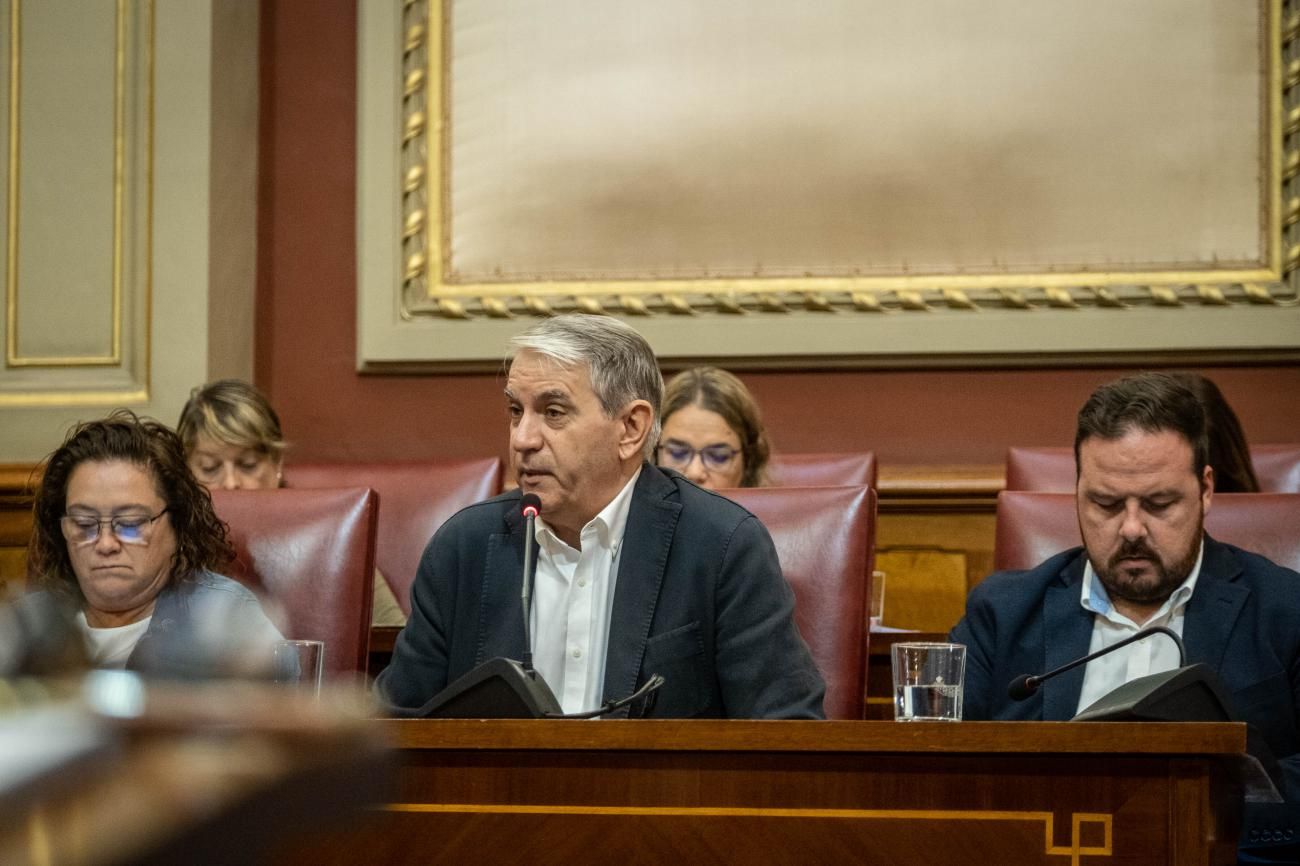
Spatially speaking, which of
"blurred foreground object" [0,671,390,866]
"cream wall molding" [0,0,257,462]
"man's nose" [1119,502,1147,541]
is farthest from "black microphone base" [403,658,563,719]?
"cream wall molding" [0,0,257,462]

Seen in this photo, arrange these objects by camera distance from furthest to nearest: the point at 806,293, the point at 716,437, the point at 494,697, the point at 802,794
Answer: the point at 806,293 → the point at 716,437 → the point at 494,697 → the point at 802,794

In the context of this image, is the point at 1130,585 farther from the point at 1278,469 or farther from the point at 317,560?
the point at 317,560

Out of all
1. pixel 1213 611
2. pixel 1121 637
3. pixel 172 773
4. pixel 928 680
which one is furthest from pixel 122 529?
pixel 172 773

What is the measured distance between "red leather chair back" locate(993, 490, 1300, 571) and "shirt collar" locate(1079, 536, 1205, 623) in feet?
0.56

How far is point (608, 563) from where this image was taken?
2.22 m

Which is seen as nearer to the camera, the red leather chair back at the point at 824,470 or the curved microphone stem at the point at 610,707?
the curved microphone stem at the point at 610,707

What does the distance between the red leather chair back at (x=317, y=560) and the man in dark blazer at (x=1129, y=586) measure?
92 cm

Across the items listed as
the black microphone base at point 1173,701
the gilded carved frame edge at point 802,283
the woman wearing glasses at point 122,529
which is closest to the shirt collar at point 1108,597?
the black microphone base at point 1173,701

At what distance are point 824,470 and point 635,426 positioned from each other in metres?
0.98

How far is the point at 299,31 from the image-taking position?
3918mm

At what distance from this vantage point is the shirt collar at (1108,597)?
225cm

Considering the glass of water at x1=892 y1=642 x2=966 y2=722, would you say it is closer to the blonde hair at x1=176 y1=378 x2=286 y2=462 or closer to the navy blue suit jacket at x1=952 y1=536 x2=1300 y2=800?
the navy blue suit jacket at x1=952 y1=536 x2=1300 y2=800

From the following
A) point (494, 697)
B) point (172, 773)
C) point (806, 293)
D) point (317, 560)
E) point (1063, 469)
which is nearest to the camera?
point (172, 773)

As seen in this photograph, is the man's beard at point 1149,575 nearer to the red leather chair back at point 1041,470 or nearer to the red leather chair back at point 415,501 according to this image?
the red leather chair back at point 1041,470
